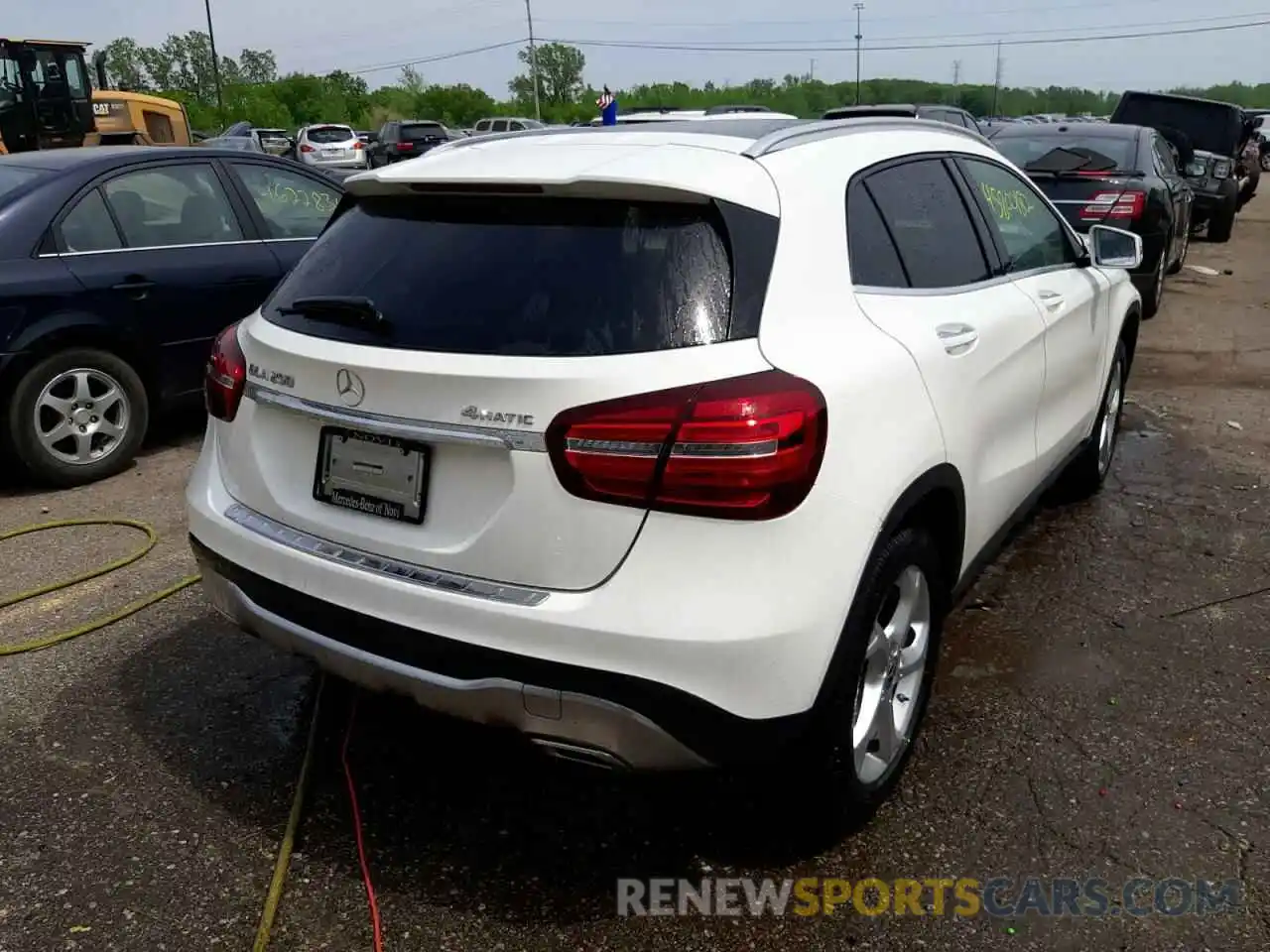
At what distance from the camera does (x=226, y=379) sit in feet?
9.31

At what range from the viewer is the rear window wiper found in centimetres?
251

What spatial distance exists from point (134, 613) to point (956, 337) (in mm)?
3020

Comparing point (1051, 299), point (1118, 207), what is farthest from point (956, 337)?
point (1118, 207)

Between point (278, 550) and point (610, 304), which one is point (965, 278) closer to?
point (610, 304)

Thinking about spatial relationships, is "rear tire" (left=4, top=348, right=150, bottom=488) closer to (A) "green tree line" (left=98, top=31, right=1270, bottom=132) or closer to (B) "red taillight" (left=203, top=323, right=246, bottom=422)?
(B) "red taillight" (left=203, top=323, right=246, bottom=422)

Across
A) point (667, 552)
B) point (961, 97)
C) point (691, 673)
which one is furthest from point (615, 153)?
point (961, 97)

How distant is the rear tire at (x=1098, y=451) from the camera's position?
491 centimetres

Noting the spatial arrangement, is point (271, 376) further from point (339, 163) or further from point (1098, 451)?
point (339, 163)

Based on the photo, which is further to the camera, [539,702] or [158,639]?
[158,639]

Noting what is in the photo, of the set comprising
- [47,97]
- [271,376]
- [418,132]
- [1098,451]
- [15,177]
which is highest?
[47,97]

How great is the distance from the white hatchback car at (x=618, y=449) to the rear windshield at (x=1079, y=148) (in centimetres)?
719

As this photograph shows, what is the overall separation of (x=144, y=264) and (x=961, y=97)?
9326 centimetres

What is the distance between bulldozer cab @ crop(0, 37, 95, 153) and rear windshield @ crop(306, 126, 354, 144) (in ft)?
46.0

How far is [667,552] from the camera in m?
2.16
